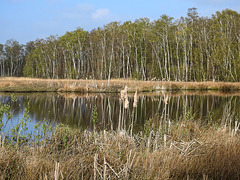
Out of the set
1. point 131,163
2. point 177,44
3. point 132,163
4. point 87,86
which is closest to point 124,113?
point 132,163

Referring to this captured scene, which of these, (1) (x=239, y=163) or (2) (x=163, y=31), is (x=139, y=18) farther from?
(1) (x=239, y=163)

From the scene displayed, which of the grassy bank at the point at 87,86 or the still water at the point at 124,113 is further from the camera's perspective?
the grassy bank at the point at 87,86

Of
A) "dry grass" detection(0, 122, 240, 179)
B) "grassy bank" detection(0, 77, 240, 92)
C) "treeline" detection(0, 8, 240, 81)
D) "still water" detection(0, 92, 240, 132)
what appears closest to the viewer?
"dry grass" detection(0, 122, 240, 179)

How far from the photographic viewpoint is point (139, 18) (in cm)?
4503

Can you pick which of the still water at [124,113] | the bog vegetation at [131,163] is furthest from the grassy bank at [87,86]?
the bog vegetation at [131,163]

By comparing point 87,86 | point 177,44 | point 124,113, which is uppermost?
point 177,44

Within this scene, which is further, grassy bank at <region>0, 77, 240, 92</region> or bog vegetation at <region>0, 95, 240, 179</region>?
grassy bank at <region>0, 77, 240, 92</region>

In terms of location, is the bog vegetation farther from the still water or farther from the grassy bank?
the grassy bank

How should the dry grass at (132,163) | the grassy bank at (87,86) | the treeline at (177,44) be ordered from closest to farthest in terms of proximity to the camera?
the dry grass at (132,163) < the grassy bank at (87,86) < the treeline at (177,44)

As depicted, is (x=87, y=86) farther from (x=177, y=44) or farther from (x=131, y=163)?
(x=131, y=163)

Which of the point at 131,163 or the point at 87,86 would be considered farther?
the point at 87,86

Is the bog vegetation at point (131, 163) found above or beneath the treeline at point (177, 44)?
beneath

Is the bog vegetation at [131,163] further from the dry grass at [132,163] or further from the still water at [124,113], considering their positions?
the still water at [124,113]

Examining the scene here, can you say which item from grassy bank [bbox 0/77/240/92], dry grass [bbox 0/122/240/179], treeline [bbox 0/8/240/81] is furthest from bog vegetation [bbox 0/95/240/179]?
treeline [bbox 0/8/240/81]
